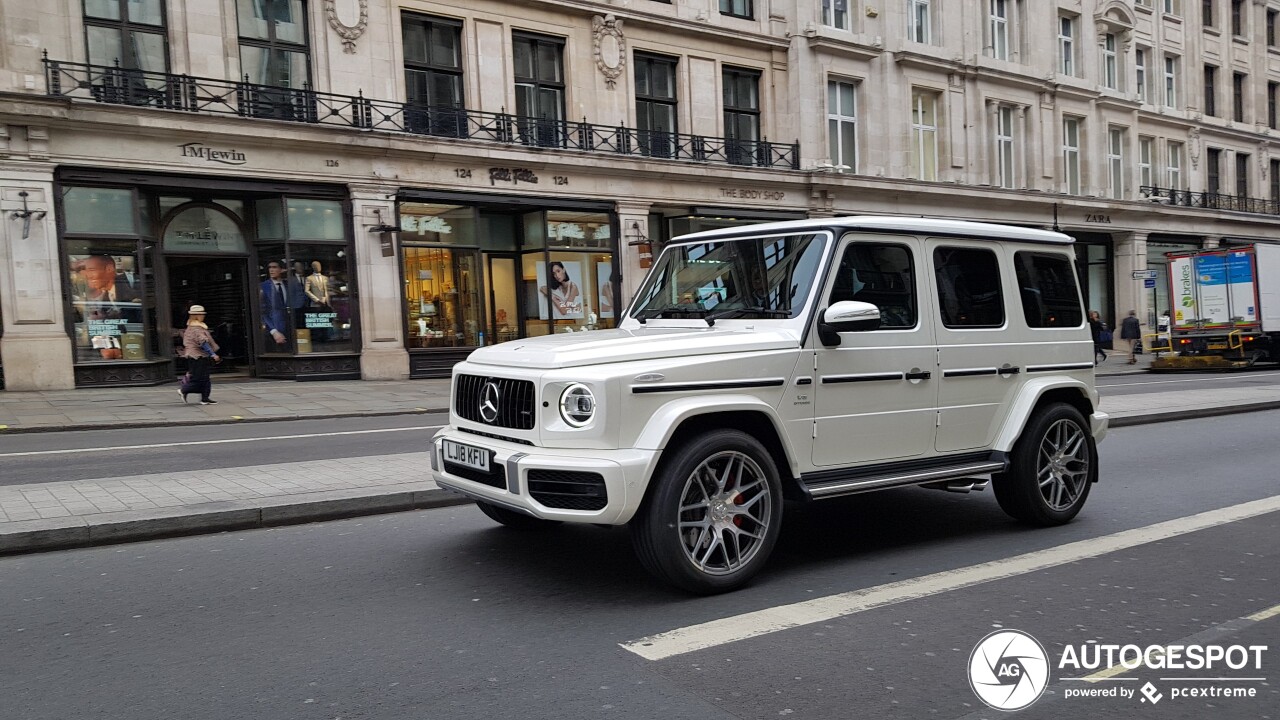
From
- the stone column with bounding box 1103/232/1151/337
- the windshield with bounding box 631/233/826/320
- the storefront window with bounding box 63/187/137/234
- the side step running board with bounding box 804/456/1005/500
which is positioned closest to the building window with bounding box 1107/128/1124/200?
the stone column with bounding box 1103/232/1151/337

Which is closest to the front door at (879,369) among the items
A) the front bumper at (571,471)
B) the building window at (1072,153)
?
the front bumper at (571,471)

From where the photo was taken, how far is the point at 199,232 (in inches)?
768

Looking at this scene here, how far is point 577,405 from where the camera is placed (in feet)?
14.8

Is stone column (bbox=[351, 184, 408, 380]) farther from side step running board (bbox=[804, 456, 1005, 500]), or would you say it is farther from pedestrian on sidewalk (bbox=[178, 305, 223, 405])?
side step running board (bbox=[804, 456, 1005, 500])

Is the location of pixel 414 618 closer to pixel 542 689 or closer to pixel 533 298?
pixel 542 689

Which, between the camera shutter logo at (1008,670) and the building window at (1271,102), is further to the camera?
the building window at (1271,102)

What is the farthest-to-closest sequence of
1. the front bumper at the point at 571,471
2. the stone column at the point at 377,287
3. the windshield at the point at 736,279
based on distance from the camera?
the stone column at the point at 377,287, the windshield at the point at 736,279, the front bumper at the point at 571,471

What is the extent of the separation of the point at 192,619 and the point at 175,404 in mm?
12498

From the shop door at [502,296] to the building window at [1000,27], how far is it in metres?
20.5

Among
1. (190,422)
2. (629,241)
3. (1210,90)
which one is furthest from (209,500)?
(1210,90)

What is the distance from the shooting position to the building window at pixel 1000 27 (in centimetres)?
3328

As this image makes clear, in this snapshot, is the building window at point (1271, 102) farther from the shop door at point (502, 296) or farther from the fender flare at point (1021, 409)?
the fender flare at point (1021, 409)

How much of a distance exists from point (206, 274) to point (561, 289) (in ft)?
27.4

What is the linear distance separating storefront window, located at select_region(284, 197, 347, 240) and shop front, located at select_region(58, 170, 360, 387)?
22 mm
